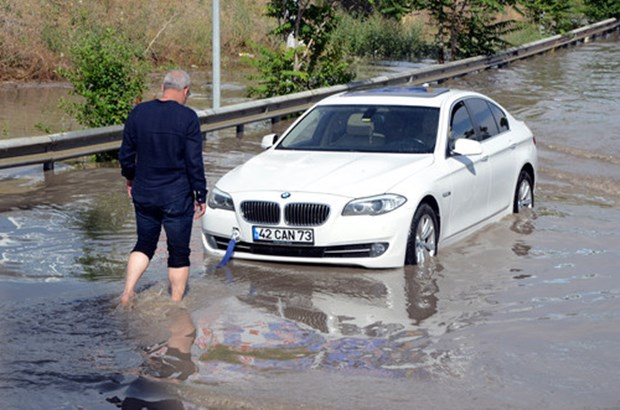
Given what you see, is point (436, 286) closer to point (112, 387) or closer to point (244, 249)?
point (244, 249)

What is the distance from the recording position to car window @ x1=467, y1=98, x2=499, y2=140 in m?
11.6

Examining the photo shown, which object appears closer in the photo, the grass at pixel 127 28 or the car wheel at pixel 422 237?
the car wheel at pixel 422 237

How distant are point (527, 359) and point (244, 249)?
326 centimetres

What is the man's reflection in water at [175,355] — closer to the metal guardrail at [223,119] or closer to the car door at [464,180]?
the car door at [464,180]

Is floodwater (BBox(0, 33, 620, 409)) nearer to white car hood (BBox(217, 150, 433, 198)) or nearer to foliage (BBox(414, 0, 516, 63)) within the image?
white car hood (BBox(217, 150, 433, 198))

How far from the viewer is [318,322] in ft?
26.2

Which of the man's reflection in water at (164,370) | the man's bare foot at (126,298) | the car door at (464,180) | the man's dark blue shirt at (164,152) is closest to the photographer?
the man's reflection in water at (164,370)

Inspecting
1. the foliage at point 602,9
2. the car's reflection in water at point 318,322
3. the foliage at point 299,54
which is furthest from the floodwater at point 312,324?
the foliage at point 602,9

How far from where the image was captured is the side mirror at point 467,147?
33.7 ft

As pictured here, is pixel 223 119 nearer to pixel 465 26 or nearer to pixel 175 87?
pixel 175 87

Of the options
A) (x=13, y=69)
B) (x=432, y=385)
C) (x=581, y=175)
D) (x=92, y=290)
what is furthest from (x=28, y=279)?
(x=13, y=69)

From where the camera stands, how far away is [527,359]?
705 cm

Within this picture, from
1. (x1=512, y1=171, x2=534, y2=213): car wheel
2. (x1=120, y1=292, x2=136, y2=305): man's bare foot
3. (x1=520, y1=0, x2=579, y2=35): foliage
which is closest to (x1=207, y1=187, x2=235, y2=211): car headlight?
(x1=120, y1=292, x2=136, y2=305): man's bare foot

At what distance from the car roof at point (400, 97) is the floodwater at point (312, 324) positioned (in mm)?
1460
